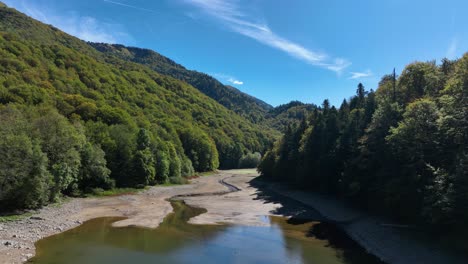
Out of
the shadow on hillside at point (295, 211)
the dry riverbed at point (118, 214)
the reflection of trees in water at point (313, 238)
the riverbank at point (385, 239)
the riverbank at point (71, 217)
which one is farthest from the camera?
the shadow on hillside at point (295, 211)

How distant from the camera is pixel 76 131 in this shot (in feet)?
200

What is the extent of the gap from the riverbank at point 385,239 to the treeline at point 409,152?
2062 millimetres

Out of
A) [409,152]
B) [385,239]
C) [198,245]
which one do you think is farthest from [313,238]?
[409,152]

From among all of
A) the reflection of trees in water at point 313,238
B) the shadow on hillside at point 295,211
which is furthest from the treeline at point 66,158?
the reflection of trees in water at point 313,238

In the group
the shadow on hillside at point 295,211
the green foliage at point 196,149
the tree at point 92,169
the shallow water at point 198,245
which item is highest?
the green foliage at point 196,149

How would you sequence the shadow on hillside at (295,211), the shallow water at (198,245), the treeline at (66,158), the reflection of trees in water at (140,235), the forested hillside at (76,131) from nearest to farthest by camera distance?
the shallow water at (198,245)
the reflection of trees in water at (140,235)
the treeline at (66,158)
the forested hillside at (76,131)
the shadow on hillside at (295,211)

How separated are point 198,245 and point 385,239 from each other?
18.5 m

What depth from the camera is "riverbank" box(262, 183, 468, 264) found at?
2777 centimetres

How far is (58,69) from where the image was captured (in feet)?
393

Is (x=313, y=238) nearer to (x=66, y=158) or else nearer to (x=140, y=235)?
(x=140, y=235)

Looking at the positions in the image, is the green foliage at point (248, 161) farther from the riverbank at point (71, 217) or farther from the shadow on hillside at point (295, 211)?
the shadow on hillside at point (295, 211)

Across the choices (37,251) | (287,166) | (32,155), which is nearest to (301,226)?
(37,251)

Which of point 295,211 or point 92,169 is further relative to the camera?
point 92,169

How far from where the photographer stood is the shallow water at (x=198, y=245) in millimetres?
28328
